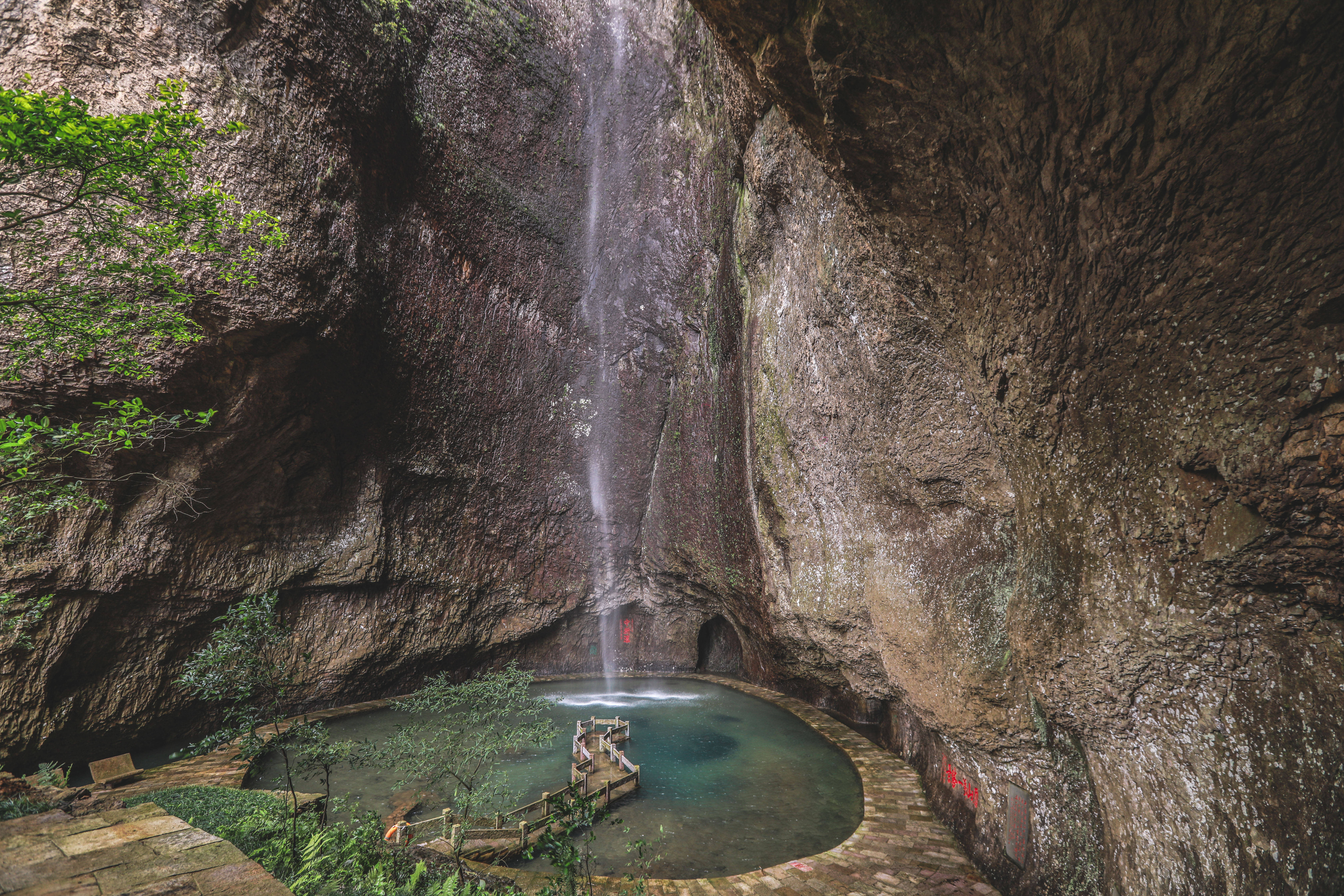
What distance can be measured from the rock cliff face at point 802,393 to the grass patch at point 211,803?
4.14m

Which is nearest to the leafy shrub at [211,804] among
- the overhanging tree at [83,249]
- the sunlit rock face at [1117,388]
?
the overhanging tree at [83,249]

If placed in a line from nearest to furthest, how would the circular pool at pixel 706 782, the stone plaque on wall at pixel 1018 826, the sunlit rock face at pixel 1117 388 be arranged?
the sunlit rock face at pixel 1117 388 → the stone plaque on wall at pixel 1018 826 → the circular pool at pixel 706 782

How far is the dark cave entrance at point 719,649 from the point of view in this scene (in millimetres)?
19875

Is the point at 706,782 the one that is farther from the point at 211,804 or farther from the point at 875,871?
the point at 211,804

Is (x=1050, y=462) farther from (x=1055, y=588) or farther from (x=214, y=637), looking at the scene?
(x=214, y=637)

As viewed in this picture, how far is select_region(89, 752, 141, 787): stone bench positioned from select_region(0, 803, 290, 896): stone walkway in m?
8.04

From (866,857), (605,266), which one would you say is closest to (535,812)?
(866,857)

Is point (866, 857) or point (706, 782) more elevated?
point (866, 857)

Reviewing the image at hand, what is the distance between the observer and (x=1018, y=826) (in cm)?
620

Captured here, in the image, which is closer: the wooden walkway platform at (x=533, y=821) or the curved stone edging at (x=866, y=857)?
the curved stone edging at (x=866, y=857)

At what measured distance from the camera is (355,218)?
42.2 feet

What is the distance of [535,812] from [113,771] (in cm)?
749

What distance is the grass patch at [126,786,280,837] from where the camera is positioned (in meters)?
6.82

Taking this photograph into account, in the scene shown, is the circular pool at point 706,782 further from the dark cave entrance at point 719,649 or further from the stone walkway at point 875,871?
the dark cave entrance at point 719,649
